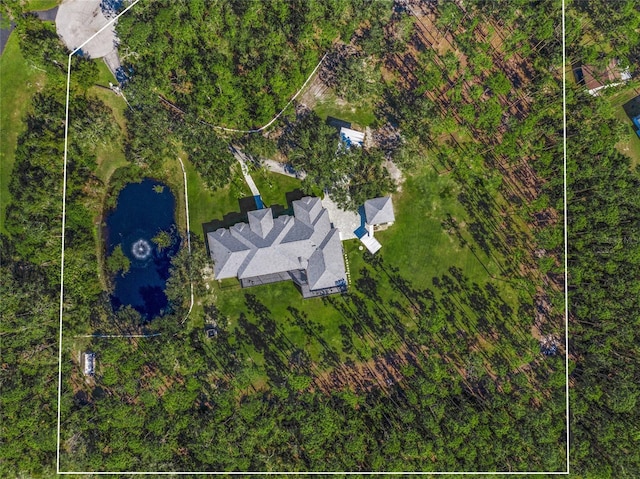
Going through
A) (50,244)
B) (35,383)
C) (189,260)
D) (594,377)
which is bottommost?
(594,377)

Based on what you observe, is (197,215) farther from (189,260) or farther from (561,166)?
(561,166)

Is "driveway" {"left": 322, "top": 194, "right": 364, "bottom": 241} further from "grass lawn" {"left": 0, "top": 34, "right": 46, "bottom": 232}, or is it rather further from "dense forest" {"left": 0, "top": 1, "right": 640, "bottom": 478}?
"grass lawn" {"left": 0, "top": 34, "right": 46, "bottom": 232}

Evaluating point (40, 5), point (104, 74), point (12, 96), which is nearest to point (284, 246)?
point (104, 74)

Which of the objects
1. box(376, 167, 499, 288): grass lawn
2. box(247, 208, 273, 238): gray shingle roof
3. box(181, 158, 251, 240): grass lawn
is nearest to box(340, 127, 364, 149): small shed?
box(376, 167, 499, 288): grass lawn

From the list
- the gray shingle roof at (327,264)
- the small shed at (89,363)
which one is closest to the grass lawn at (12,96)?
the small shed at (89,363)

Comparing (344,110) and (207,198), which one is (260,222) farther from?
(344,110)

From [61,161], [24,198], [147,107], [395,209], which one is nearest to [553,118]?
[395,209]

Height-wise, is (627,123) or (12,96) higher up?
(12,96)
